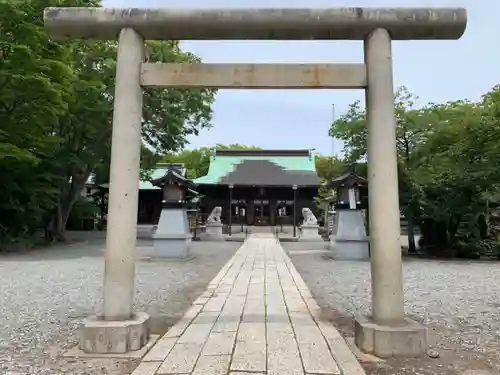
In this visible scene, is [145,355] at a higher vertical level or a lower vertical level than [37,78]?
lower

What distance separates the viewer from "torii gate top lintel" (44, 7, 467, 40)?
4496 mm

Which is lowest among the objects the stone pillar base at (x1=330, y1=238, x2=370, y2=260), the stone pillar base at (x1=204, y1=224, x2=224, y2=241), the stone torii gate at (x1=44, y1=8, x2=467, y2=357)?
the stone pillar base at (x1=330, y1=238, x2=370, y2=260)

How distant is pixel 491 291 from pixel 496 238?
838cm

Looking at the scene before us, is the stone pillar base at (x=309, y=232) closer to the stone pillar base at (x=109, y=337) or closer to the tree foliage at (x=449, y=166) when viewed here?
the tree foliage at (x=449, y=166)

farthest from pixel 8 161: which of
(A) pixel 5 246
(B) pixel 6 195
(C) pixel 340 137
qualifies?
(C) pixel 340 137

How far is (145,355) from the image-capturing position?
→ 3.99 metres

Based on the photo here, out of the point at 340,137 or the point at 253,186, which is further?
the point at 253,186

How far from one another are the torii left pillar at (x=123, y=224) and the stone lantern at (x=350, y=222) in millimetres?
10688

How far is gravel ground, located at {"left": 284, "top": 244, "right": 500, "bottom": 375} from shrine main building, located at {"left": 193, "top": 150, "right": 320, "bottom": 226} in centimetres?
1994

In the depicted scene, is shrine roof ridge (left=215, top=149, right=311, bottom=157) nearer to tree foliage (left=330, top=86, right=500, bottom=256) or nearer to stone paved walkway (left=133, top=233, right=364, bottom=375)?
tree foliage (left=330, top=86, right=500, bottom=256)

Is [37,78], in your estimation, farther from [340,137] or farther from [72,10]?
[340,137]

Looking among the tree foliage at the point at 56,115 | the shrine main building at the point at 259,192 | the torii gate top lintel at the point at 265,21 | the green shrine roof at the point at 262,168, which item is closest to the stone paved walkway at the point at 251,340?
the torii gate top lintel at the point at 265,21

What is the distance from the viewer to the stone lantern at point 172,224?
13.9 meters

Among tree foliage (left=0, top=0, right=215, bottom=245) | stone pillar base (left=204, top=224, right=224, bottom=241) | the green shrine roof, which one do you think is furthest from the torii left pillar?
the green shrine roof
